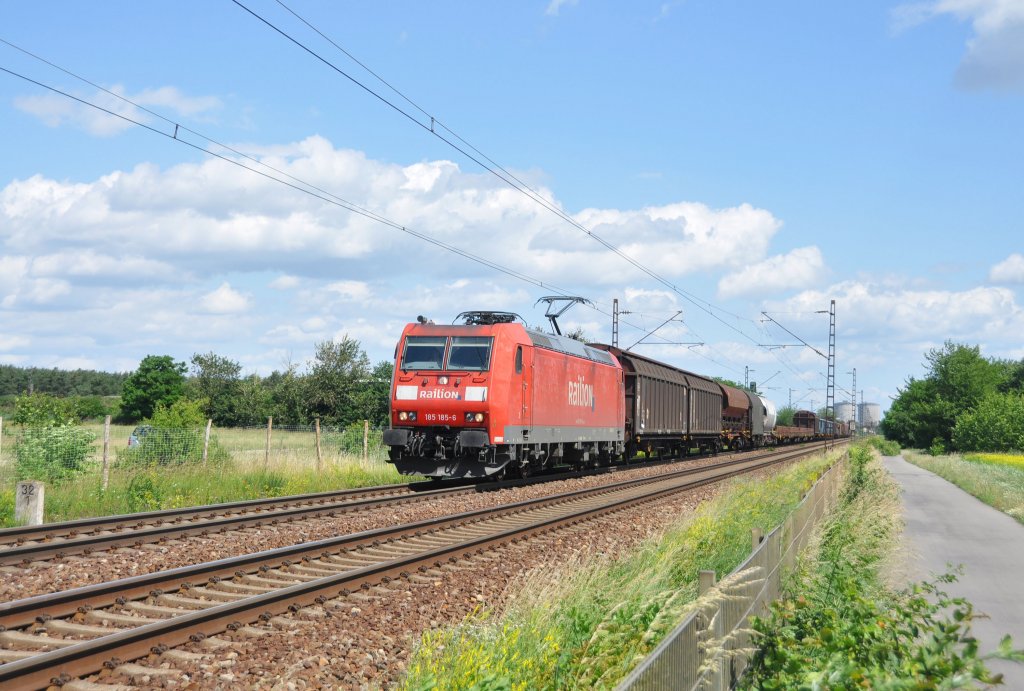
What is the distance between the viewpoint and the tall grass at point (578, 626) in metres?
5.93

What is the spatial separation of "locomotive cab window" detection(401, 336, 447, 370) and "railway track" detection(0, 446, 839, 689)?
6.96 meters

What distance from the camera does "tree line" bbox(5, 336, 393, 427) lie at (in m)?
46.4

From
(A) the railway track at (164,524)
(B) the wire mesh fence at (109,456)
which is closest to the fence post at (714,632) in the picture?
(A) the railway track at (164,524)

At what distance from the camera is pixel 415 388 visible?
69.3 feet

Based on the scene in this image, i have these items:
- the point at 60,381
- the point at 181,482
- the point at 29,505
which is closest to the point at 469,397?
the point at 181,482

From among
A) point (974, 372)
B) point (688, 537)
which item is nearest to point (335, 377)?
point (688, 537)

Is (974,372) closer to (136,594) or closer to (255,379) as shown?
(255,379)

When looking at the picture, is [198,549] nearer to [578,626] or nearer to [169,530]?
[169,530]

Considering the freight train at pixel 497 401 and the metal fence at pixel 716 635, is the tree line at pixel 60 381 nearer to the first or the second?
the freight train at pixel 497 401

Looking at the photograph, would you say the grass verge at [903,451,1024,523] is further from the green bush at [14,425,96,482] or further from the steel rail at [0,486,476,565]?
the green bush at [14,425,96,482]

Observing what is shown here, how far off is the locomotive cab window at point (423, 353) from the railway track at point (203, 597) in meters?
6.96

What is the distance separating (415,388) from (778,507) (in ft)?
27.5

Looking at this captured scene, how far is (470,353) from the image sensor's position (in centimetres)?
2100

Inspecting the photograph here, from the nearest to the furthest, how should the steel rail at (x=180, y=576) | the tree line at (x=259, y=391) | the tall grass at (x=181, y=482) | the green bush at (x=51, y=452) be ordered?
the steel rail at (x=180, y=576), the tall grass at (x=181, y=482), the green bush at (x=51, y=452), the tree line at (x=259, y=391)
